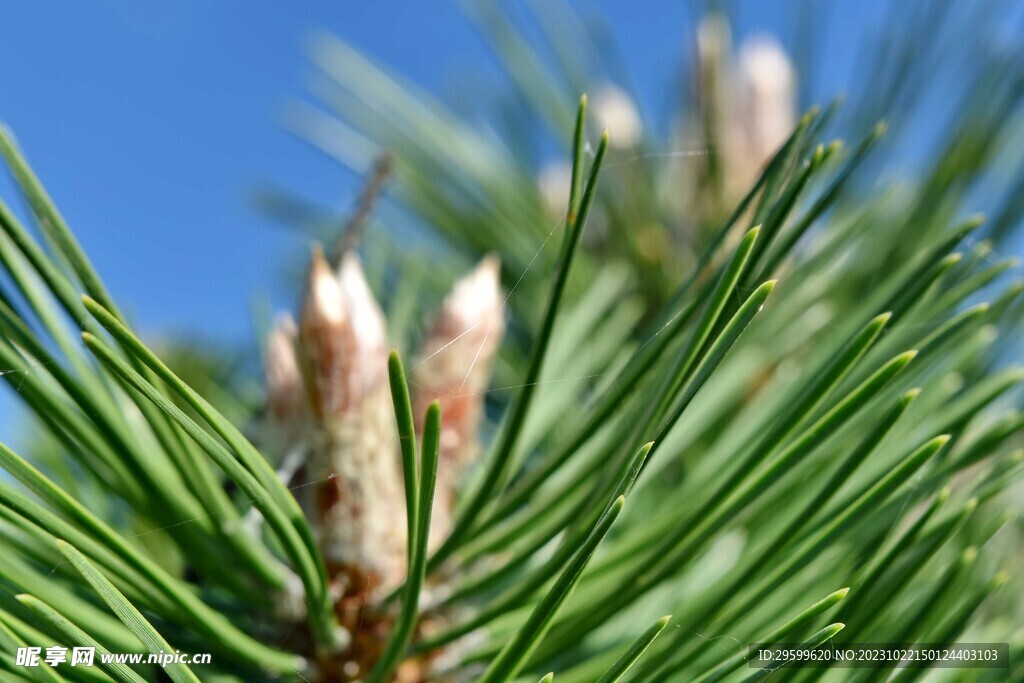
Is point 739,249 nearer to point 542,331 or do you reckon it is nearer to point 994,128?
point 542,331

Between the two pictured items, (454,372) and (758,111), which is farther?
(758,111)

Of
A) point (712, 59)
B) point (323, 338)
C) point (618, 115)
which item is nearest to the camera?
point (323, 338)

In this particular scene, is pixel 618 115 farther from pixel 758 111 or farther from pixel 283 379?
pixel 283 379

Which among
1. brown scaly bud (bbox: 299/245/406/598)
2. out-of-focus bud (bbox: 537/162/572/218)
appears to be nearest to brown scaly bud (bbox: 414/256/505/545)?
brown scaly bud (bbox: 299/245/406/598)

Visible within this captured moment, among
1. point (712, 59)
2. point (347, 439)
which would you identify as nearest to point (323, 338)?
point (347, 439)

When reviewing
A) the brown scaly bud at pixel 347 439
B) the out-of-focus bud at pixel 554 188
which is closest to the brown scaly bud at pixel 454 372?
the brown scaly bud at pixel 347 439

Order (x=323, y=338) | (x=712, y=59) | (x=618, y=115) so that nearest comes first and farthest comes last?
(x=323, y=338), (x=712, y=59), (x=618, y=115)

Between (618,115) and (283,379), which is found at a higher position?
(618,115)
